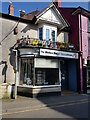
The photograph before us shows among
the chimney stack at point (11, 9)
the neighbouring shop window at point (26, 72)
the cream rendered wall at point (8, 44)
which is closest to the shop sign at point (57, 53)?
the neighbouring shop window at point (26, 72)

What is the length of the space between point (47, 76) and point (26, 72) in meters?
1.94

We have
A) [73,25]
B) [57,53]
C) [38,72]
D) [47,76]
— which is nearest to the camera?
[38,72]

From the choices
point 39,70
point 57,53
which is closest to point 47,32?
point 57,53

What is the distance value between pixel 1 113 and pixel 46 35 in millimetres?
9063

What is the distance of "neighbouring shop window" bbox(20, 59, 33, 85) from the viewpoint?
1313 cm

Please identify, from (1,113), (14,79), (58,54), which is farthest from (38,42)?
(1,113)

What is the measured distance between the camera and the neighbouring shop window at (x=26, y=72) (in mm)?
13128

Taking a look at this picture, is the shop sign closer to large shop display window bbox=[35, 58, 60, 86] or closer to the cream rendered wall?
large shop display window bbox=[35, 58, 60, 86]

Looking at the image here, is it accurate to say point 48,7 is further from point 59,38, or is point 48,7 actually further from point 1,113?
point 1,113

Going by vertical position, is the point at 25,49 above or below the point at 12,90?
above

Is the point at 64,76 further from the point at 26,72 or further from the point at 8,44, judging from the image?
the point at 8,44

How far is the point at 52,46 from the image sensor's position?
45.0 ft

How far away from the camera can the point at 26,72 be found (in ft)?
43.9

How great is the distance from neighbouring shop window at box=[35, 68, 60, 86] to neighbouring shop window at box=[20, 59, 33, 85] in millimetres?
564
